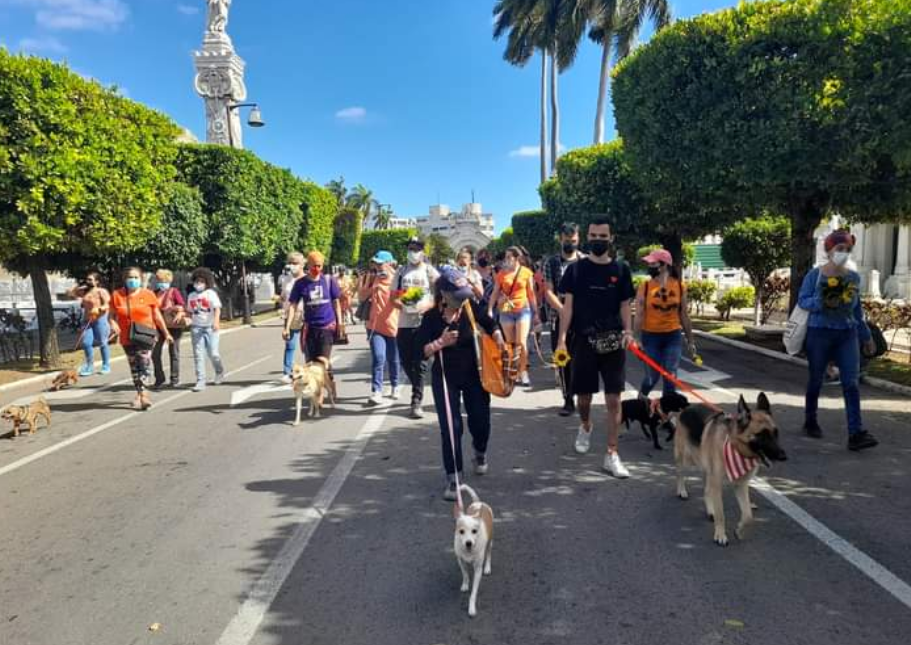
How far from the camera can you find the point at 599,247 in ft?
16.7

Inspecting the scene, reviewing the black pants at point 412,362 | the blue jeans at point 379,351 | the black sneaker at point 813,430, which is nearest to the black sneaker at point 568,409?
the black pants at point 412,362

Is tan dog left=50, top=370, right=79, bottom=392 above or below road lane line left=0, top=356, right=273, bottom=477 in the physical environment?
above

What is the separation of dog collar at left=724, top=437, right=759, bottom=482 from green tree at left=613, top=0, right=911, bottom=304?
7.20 meters

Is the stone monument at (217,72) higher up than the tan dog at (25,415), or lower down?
higher up

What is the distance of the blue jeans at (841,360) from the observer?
5645 mm

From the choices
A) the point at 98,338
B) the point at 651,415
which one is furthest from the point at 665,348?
the point at 98,338

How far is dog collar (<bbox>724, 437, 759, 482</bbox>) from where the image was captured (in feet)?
11.9

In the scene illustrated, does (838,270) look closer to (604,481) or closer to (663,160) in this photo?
(604,481)

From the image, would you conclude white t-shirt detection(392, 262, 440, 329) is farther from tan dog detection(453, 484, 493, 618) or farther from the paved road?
tan dog detection(453, 484, 493, 618)

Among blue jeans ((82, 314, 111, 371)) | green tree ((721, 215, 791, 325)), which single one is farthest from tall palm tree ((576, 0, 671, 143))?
blue jeans ((82, 314, 111, 371))

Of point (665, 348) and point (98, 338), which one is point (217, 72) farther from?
point (665, 348)

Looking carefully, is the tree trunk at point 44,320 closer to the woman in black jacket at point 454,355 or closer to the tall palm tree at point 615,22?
the woman in black jacket at point 454,355

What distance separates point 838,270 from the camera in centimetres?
578

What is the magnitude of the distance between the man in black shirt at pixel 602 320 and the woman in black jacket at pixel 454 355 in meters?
0.90
